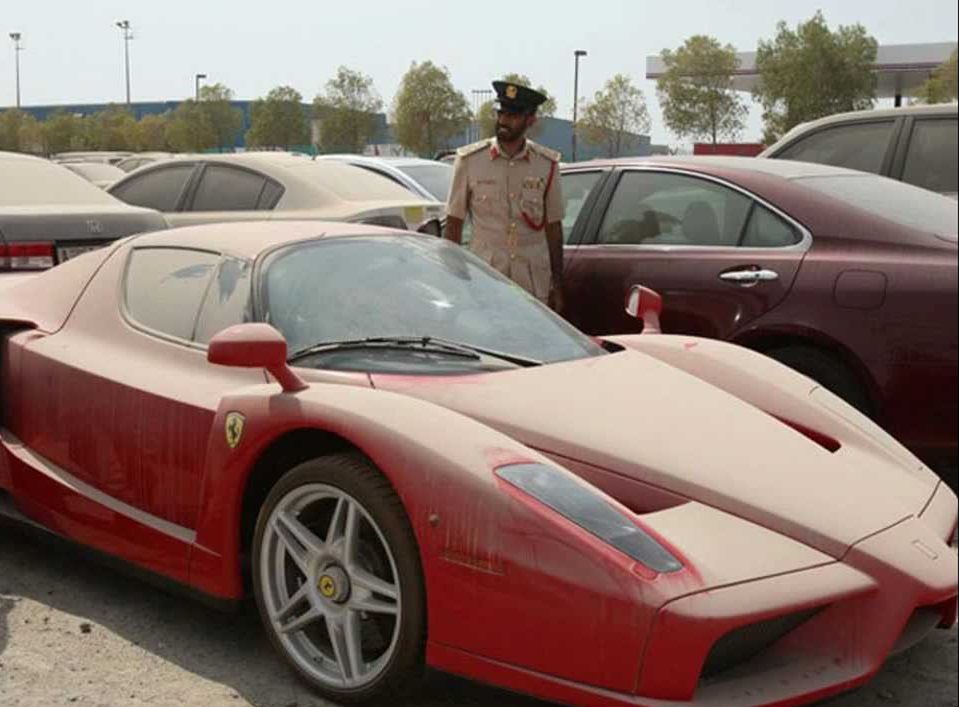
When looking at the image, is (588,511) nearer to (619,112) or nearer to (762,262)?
(619,112)

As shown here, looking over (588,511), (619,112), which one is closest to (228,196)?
(588,511)

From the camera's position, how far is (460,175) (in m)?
5.29

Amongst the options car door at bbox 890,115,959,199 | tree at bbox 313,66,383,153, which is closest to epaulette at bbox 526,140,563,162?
tree at bbox 313,66,383,153

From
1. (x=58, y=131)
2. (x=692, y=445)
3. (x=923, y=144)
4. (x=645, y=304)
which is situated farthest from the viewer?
(x=58, y=131)

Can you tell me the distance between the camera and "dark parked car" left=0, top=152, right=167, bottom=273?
5957 mm

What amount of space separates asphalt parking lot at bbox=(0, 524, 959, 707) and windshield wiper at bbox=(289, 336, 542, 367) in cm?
72

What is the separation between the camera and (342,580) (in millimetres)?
2732

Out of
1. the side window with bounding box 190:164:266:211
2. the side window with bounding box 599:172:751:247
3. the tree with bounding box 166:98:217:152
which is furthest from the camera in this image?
the side window with bounding box 190:164:266:211

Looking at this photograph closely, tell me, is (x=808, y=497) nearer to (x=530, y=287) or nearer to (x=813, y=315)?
(x=813, y=315)

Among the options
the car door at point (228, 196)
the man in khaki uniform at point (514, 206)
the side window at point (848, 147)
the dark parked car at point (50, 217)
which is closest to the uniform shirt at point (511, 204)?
the man in khaki uniform at point (514, 206)

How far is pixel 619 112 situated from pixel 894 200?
0.75 metres

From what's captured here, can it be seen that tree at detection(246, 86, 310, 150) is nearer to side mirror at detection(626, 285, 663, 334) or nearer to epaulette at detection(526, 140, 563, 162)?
epaulette at detection(526, 140, 563, 162)

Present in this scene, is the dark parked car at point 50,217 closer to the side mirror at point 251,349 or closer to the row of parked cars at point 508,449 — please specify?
the row of parked cars at point 508,449

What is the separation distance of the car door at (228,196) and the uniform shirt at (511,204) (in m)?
3.12
